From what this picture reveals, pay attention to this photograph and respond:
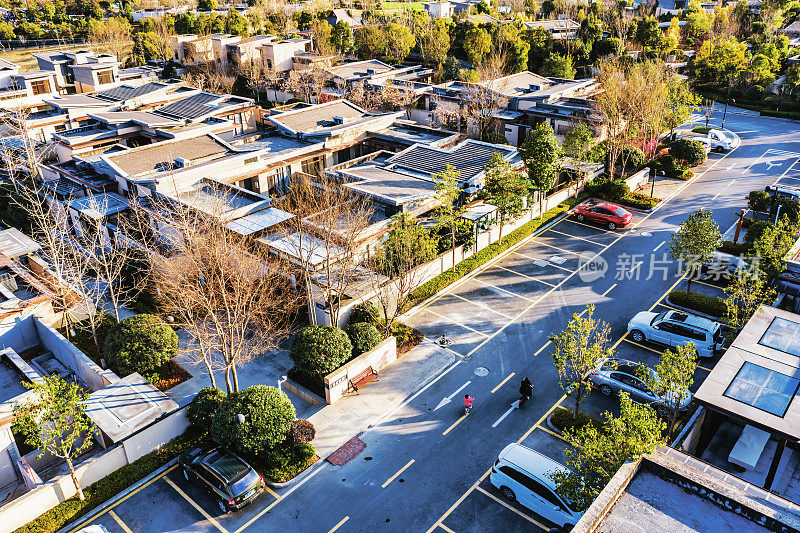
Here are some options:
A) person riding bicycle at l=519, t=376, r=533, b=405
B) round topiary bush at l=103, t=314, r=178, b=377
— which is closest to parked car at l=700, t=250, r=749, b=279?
person riding bicycle at l=519, t=376, r=533, b=405

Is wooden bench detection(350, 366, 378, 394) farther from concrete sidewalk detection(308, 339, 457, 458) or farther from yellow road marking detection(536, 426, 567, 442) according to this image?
yellow road marking detection(536, 426, 567, 442)

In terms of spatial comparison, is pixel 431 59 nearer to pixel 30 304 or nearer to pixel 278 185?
pixel 278 185

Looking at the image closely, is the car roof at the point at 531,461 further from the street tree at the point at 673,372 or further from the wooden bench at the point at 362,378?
the wooden bench at the point at 362,378

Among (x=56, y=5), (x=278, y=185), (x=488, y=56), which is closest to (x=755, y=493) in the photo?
(x=278, y=185)

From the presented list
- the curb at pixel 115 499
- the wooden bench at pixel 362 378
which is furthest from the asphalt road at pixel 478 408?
the wooden bench at pixel 362 378

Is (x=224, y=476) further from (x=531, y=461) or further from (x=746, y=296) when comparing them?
(x=746, y=296)

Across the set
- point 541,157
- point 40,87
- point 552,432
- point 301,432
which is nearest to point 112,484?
point 301,432
